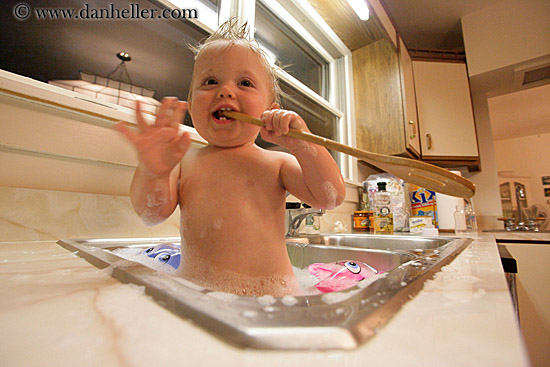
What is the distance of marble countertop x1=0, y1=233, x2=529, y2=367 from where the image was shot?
0.41 feet

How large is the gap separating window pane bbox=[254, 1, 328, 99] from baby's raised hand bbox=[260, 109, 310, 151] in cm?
120

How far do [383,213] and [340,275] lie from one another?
85cm

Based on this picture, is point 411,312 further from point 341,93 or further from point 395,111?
point 341,93

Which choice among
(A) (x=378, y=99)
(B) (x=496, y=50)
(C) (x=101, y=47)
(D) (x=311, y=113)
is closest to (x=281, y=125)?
(C) (x=101, y=47)

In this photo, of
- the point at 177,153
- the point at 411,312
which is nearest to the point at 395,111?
the point at 177,153

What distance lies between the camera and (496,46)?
7.14ft

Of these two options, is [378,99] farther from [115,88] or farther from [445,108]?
[115,88]

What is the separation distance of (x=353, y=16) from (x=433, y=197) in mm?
1254

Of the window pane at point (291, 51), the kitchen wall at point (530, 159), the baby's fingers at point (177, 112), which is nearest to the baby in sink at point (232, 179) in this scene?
the baby's fingers at point (177, 112)

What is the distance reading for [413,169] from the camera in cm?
43

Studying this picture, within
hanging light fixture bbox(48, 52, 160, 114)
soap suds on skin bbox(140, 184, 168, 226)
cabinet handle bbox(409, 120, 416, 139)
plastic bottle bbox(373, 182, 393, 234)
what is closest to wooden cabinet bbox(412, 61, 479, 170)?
cabinet handle bbox(409, 120, 416, 139)

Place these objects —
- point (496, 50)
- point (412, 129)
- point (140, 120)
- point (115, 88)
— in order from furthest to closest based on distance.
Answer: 1. point (496, 50)
2. point (412, 129)
3. point (115, 88)
4. point (140, 120)

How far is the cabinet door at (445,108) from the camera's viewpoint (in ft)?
7.23

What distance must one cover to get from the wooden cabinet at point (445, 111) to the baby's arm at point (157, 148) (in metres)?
2.16
